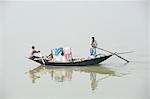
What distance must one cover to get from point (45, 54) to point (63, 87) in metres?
0.20

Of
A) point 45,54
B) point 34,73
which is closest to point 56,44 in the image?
point 45,54

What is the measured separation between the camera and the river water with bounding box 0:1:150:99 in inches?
57.7

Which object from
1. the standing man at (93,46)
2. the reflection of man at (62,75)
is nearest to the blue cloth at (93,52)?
the standing man at (93,46)

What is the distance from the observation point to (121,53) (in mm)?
1537

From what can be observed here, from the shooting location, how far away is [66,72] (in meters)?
1.49

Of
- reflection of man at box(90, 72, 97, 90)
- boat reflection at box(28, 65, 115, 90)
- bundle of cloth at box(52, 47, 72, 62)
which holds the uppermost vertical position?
bundle of cloth at box(52, 47, 72, 62)

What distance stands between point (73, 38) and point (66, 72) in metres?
0.17

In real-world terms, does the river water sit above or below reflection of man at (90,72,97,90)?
above

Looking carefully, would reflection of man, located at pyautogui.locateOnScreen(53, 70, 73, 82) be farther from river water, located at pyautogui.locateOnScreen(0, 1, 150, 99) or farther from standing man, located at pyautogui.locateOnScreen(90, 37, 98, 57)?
standing man, located at pyautogui.locateOnScreen(90, 37, 98, 57)

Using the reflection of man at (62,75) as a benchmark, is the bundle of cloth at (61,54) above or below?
above

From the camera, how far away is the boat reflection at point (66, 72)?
1.47m

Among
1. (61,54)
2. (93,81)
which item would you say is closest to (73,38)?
(61,54)

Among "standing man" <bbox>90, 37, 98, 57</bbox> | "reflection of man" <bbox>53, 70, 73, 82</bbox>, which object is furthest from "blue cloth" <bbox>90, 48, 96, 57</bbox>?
"reflection of man" <bbox>53, 70, 73, 82</bbox>

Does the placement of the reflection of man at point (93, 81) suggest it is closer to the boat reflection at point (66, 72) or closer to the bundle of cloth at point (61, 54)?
the boat reflection at point (66, 72)
